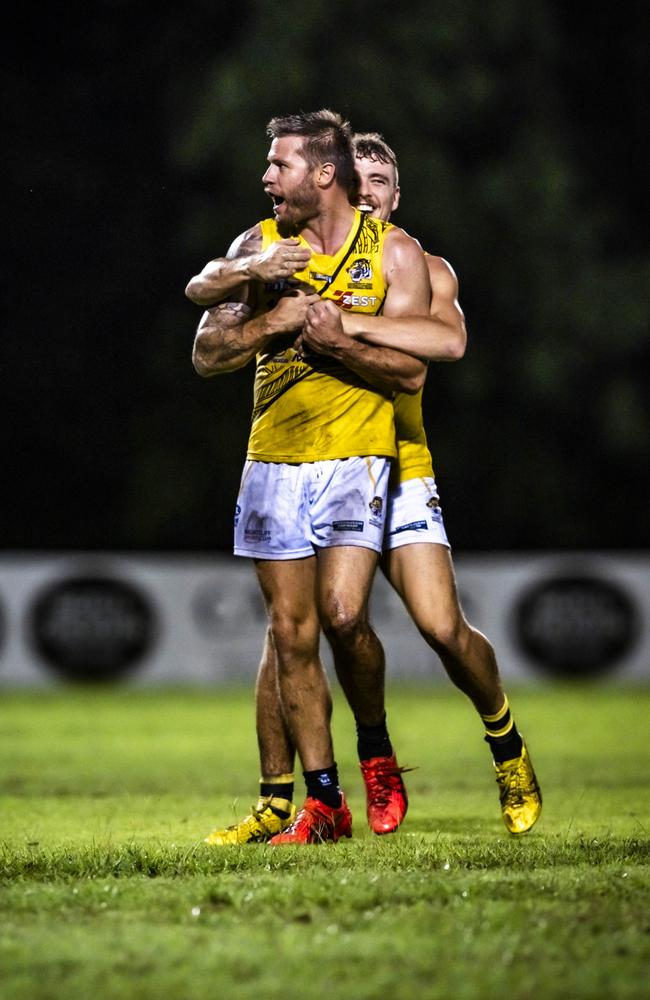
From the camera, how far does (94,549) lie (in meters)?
25.8

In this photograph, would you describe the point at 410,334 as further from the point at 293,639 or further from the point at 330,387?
the point at 293,639

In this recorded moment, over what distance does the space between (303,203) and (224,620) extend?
10720mm

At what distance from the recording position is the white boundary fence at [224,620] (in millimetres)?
16562

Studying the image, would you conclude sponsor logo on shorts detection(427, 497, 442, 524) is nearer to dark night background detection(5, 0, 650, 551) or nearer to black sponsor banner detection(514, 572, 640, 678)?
black sponsor banner detection(514, 572, 640, 678)

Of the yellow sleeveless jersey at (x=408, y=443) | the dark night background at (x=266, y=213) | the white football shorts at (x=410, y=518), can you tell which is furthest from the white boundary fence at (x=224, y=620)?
the white football shorts at (x=410, y=518)

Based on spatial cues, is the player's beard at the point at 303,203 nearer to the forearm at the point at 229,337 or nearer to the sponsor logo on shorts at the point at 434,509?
the forearm at the point at 229,337

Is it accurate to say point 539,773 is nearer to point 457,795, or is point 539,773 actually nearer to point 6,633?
point 457,795

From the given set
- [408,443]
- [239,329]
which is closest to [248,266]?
[239,329]

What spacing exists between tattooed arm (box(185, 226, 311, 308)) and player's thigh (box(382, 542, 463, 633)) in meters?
1.32

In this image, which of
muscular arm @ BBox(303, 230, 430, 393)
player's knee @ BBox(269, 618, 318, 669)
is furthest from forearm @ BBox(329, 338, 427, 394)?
player's knee @ BBox(269, 618, 318, 669)

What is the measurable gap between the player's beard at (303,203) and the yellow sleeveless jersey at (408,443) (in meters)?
0.88

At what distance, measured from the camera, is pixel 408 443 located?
22.9 ft

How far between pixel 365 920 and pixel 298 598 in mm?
2182

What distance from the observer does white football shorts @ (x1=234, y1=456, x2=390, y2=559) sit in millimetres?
6301
